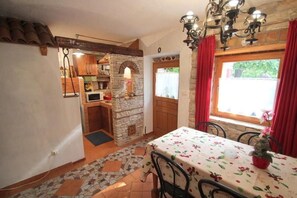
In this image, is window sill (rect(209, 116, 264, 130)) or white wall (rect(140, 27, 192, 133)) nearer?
window sill (rect(209, 116, 264, 130))

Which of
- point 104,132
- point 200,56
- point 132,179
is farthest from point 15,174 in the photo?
point 200,56

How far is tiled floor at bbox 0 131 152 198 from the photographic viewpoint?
193cm

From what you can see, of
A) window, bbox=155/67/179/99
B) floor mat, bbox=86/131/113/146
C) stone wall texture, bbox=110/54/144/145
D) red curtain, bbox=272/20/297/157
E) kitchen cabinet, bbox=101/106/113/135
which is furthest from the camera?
kitchen cabinet, bbox=101/106/113/135

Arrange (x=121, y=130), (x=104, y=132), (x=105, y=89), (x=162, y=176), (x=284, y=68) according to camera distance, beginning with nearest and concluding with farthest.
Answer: (x=162, y=176)
(x=284, y=68)
(x=121, y=130)
(x=104, y=132)
(x=105, y=89)

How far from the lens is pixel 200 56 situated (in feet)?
7.57

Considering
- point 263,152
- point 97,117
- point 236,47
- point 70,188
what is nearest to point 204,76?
point 236,47

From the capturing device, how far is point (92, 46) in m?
2.52

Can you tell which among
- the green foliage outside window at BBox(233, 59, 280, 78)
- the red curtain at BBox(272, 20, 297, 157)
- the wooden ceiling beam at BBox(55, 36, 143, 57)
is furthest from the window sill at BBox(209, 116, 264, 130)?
the wooden ceiling beam at BBox(55, 36, 143, 57)

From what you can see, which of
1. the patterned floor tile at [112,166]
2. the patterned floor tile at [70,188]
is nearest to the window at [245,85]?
the patterned floor tile at [112,166]

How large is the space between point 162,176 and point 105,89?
12.7ft

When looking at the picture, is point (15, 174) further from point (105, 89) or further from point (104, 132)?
point (105, 89)

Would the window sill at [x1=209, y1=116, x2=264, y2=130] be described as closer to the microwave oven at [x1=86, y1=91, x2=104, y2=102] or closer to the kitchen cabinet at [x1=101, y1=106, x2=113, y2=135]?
the kitchen cabinet at [x1=101, y1=106, x2=113, y2=135]

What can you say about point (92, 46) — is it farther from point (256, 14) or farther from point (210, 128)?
point (210, 128)

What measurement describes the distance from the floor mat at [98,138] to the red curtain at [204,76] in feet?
7.81
